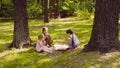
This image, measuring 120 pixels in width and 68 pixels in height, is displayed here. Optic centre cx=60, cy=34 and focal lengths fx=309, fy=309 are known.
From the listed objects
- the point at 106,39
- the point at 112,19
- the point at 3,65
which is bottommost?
the point at 3,65

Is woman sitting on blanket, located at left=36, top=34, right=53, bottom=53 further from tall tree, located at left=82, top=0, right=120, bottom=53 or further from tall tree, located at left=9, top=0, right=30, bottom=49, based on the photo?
tall tree, located at left=82, top=0, right=120, bottom=53

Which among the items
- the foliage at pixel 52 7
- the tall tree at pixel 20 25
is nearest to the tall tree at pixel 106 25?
the tall tree at pixel 20 25

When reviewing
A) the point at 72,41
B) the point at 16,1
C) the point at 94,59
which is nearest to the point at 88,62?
the point at 94,59

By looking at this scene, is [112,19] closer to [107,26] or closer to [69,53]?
[107,26]

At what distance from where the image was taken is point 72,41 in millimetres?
11828

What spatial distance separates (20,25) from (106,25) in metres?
4.03

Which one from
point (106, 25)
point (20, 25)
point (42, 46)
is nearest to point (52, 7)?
point (20, 25)

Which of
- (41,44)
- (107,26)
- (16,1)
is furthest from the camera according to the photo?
(16,1)

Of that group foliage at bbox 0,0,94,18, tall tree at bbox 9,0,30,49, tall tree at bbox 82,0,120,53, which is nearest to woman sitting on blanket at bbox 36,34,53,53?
tall tree at bbox 9,0,30,49

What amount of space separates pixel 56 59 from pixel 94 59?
1340mm

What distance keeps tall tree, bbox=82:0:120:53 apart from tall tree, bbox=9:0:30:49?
135 inches

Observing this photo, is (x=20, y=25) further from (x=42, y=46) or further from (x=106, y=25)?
(x=106, y=25)

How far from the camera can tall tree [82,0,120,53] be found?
10570 millimetres

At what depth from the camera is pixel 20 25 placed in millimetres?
13039
